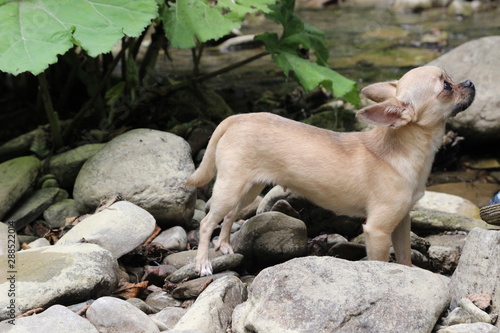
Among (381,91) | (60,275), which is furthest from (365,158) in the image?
(60,275)

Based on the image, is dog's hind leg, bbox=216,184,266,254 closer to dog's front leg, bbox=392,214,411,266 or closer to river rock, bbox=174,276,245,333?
river rock, bbox=174,276,245,333

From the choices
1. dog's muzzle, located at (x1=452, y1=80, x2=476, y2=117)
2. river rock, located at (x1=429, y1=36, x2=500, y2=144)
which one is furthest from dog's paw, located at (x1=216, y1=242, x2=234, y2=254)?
river rock, located at (x1=429, y1=36, x2=500, y2=144)

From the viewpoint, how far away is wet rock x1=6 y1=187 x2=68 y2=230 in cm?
603

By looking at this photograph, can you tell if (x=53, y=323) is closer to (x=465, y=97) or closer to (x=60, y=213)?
(x=60, y=213)

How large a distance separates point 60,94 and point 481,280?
Result: 595cm

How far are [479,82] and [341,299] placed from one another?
512 centimetres

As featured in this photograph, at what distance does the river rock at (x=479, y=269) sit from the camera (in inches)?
166

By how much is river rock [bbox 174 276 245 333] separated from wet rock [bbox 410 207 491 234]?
2.14 m

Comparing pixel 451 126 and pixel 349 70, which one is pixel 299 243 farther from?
pixel 349 70

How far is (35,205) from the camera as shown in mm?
6160

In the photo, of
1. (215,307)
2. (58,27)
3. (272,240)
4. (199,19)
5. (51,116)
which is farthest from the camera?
(51,116)

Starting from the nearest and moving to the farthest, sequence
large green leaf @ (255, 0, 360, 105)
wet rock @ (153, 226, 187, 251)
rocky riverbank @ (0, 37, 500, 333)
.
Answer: rocky riverbank @ (0, 37, 500, 333) < wet rock @ (153, 226, 187, 251) < large green leaf @ (255, 0, 360, 105)

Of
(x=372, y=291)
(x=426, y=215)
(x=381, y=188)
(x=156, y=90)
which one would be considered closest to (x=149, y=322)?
(x=372, y=291)

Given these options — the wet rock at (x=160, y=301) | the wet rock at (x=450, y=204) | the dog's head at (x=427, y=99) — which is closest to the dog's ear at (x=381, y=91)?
the dog's head at (x=427, y=99)
